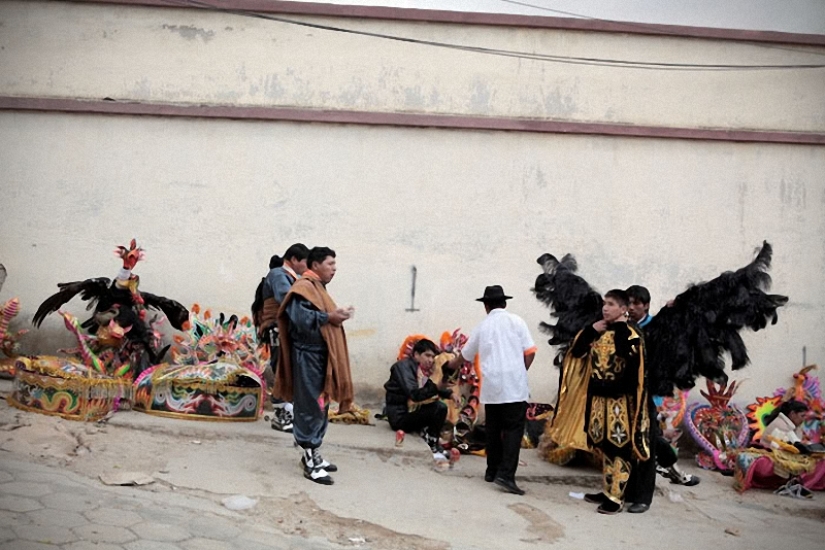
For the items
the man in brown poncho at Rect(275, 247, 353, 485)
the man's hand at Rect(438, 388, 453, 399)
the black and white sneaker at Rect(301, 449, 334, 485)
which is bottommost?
the black and white sneaker at Rect(301, 449, 334, 485)

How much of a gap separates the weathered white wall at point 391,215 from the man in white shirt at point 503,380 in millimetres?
2602

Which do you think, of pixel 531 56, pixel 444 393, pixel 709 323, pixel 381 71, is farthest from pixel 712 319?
pixel 381 71

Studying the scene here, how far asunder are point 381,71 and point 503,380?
14.1 ft

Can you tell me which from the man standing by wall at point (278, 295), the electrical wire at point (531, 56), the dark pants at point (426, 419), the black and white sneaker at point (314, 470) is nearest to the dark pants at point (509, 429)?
the dark pants at point (426, 419)

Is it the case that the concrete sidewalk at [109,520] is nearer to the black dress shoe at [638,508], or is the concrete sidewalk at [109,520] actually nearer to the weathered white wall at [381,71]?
the black dress shoe at [638,508]

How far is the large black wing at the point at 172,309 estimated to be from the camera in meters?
9.37

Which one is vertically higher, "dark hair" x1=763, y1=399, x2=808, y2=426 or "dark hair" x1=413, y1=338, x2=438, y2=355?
"dark hair" x1=413, y1=338, x2=438, y2=355

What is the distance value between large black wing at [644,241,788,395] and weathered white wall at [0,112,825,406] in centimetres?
234

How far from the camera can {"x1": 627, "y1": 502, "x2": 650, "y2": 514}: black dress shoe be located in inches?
277

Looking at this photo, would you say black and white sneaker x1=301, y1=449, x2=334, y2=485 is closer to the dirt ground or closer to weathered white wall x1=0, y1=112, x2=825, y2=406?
the dirt ground

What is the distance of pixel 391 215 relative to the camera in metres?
9.97

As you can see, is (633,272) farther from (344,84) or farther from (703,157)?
(344,84)

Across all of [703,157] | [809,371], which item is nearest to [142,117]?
[703,157]

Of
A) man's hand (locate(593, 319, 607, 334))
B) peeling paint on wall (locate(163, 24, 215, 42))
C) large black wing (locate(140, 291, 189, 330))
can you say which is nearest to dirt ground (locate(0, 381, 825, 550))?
man's hand (locate(593, 319, 607, 334))
